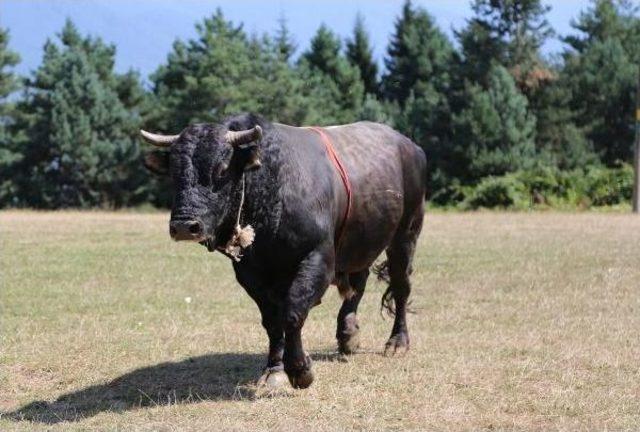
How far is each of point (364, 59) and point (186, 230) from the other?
48.6 metres

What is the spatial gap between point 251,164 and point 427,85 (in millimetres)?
42664

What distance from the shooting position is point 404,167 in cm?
809

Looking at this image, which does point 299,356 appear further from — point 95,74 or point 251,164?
point 95,74

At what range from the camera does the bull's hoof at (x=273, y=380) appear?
259 inches

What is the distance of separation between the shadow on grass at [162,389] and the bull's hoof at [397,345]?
47cm

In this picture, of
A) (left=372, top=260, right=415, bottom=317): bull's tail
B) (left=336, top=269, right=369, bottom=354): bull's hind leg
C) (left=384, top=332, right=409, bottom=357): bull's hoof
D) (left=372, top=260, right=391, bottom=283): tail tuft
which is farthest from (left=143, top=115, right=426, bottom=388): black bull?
(left=372, top=260, right=391, bottom=283): tail tuft

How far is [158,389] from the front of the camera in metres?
6.80

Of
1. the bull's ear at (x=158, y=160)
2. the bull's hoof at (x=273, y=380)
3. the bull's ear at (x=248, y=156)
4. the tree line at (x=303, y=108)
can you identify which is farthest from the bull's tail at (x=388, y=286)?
the tree line at (x=303, y=108)

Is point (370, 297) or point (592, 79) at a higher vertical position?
point (592, 79)

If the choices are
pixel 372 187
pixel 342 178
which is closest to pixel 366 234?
pixel 372 187

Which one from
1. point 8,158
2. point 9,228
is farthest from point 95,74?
point 9,228

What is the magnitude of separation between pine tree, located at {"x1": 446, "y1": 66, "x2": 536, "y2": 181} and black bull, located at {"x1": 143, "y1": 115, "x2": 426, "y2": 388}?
3281 centimetres

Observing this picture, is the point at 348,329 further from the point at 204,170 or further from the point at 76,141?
the point at 76,141

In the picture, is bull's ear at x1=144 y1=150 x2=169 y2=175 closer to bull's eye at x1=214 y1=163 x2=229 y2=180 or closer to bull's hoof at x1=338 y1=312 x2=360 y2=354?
bull's eye at x1=214 y1=163 x2=229 y2=180
